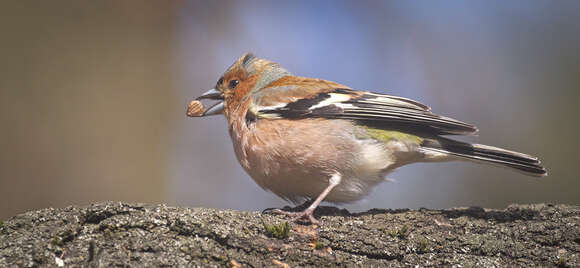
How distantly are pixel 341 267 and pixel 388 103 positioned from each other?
1.81 m

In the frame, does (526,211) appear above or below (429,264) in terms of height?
above

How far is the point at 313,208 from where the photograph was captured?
3.22 metres

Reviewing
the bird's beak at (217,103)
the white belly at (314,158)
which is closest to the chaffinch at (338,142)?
the white belly at (314,158)

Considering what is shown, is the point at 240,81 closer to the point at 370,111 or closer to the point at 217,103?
the point at 217,103

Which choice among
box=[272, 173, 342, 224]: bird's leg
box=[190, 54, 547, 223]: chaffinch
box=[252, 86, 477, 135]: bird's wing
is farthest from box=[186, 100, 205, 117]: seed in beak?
box=[272, 173, 342, 224]: bird's leg

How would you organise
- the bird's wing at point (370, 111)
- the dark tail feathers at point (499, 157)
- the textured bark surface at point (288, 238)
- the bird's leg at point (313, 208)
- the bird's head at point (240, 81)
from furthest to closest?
the bird's head at point (240, 81) → the bird's wing at point (370, 111) → the dark tail feathers at point (499, 157) → the bird's leg at point (313, 208) → the textured bark surface at point (288, 238)

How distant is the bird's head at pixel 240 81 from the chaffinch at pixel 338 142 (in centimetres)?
46

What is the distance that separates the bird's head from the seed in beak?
5cm

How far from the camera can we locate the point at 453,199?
7.19 m

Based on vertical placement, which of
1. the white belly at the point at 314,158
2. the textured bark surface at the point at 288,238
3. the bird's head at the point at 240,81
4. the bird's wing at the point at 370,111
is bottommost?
the textured bark surface at the point at 288,238

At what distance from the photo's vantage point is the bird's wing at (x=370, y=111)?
3.75 meters

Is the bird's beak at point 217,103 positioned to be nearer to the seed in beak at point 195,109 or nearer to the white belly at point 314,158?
the seed in beak at point 195,109

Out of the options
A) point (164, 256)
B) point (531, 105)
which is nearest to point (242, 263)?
point (164, 256)

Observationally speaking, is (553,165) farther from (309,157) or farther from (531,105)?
(309,157)
